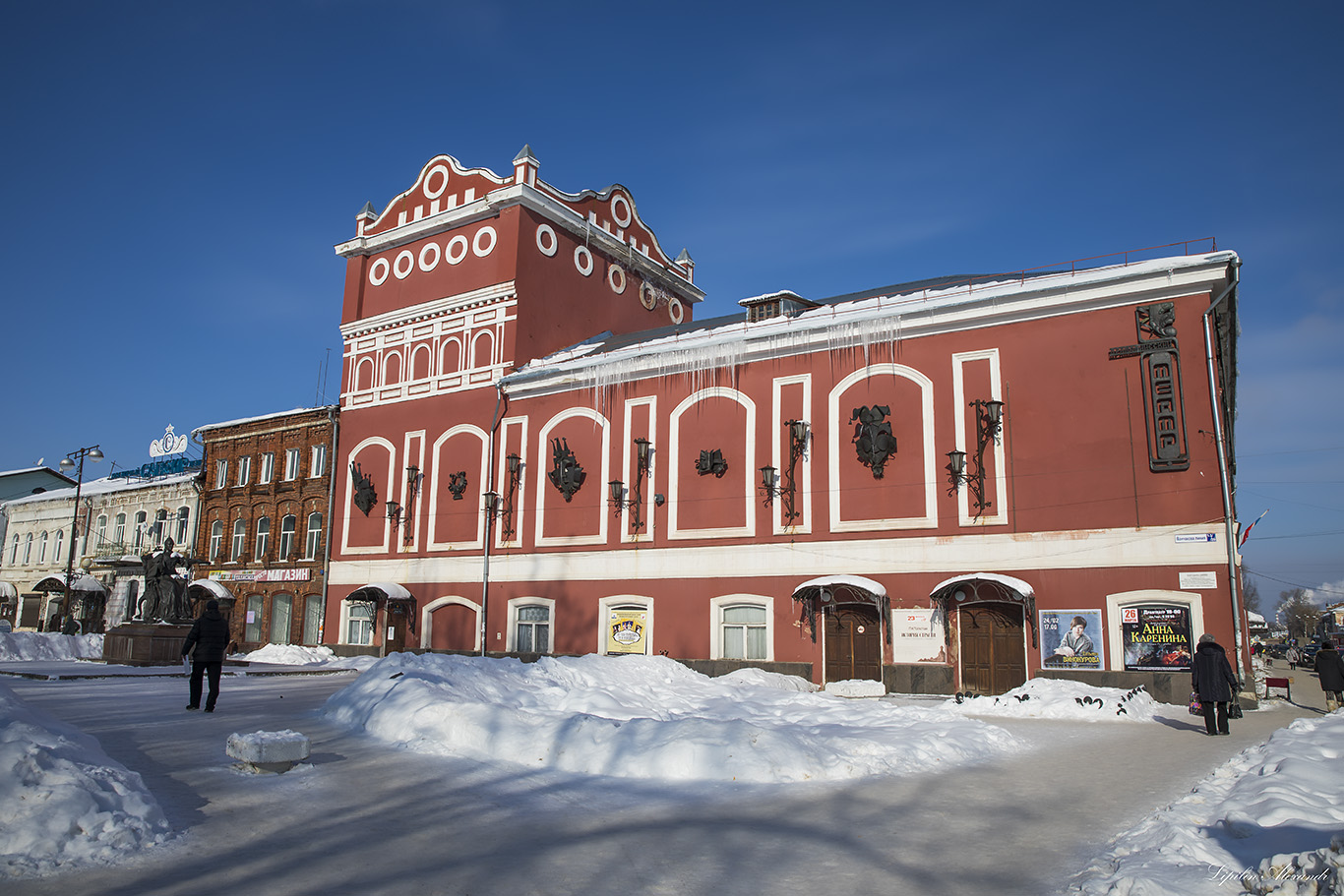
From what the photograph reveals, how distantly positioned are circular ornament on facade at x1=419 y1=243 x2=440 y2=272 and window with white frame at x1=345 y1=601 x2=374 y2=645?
12.1m

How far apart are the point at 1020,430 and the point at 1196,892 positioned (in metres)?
17.0

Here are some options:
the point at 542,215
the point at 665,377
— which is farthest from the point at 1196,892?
the point at 542,215

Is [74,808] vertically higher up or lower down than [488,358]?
lower down

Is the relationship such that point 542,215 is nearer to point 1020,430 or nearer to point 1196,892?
point 1020,430

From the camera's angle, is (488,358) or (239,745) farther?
(488,358)

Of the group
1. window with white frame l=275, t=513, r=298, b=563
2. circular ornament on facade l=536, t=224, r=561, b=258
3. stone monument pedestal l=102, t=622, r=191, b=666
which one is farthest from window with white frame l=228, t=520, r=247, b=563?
circular ornament on facade l=536, t=224, r=561, b=258

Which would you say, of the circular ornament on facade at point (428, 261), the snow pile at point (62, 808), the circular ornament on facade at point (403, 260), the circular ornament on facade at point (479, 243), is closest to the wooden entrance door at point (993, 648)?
the snow pile at point (62, 808)

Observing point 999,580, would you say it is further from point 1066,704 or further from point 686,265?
point 686,265

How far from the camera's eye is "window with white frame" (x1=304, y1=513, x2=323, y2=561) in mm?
33938

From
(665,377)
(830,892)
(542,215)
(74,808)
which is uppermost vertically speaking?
(542,215)

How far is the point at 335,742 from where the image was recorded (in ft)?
34.6

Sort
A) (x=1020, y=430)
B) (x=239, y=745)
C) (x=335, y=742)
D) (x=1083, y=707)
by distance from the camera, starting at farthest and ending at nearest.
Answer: (x=1020, y=430)
(x=1083, y=707)
(x=335, y=742)
(x=239, y=745)

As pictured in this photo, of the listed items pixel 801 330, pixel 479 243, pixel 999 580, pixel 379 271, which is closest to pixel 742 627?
pixel 999 580

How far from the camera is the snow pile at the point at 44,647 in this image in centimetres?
2648
